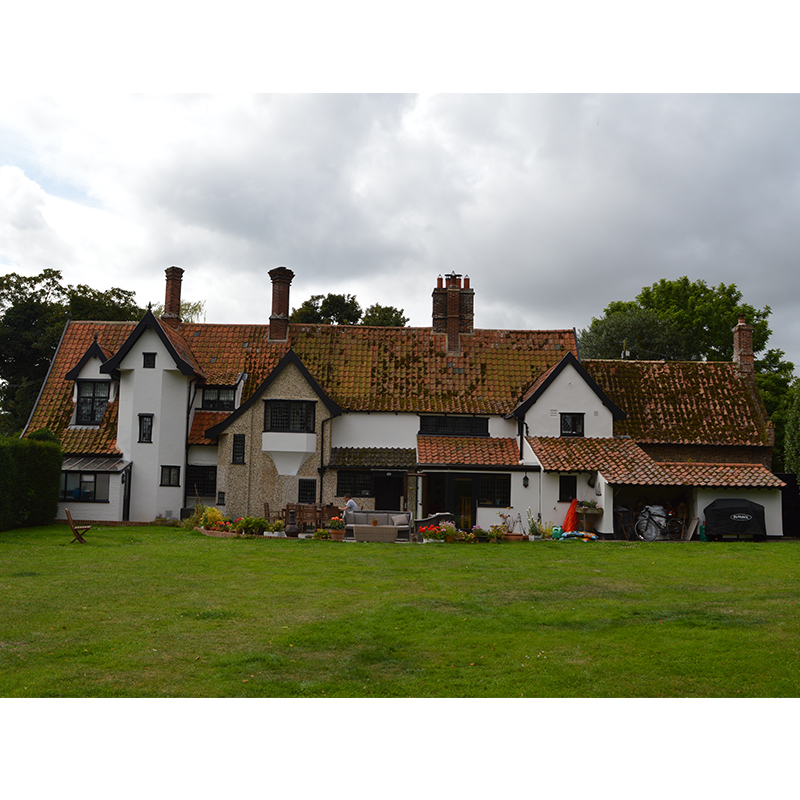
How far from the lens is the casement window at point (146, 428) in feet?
99.4

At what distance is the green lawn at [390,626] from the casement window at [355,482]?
996cm

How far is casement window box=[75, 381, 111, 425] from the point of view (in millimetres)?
31859

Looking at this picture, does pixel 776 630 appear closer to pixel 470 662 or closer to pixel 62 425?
pixel 470 662

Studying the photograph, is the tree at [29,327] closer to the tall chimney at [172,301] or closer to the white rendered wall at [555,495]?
the tall chimney at [172,301]

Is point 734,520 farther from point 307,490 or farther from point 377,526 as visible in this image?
point 307,490

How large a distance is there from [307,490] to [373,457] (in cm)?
319

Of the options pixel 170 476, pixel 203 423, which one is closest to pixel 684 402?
pixel 203 423

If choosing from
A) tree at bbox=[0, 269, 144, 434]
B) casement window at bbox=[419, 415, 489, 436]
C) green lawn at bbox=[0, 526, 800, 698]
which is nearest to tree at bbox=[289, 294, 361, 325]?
tree at bbox=[0, 269, 144, 434]

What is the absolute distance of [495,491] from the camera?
28875 millimetres

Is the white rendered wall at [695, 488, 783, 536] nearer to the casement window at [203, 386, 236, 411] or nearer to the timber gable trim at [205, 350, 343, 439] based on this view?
the timber gable trim at [205, 350, 343, 439]

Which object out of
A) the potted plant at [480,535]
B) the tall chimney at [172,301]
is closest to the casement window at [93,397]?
the tall chimney at [172,301]

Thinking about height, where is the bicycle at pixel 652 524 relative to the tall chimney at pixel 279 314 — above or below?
below

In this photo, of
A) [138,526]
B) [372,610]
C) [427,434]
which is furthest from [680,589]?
[138,526]

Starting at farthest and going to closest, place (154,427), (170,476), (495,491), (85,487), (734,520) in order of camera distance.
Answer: (170,476)
(154,427)
(85,487)
(495,491)
(734,520)
